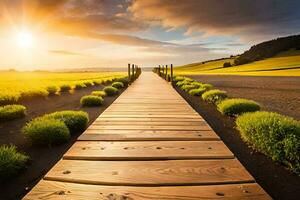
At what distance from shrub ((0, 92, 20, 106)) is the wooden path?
763 cm

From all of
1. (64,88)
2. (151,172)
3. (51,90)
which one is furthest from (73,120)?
(64,88)

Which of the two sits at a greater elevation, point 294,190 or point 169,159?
point 169,159

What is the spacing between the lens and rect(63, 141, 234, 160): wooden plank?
3.47 metres

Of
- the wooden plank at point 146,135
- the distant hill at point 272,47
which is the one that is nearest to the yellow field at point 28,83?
the wooden plank at point 146,135

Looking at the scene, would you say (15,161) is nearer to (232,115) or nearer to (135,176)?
(135,176)

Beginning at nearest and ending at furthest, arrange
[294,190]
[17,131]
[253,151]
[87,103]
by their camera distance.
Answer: [294,190]
[253,151]
[17,131]
[87,103]

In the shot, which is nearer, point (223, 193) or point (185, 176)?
point (223, 193)

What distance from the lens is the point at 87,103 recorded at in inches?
409

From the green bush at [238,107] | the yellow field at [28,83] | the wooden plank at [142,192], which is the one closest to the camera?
the wooden plank at [142,192]

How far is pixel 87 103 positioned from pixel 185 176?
802cm

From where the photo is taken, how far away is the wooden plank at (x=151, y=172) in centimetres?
275

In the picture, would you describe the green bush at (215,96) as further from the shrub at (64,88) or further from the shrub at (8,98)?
the shrub at (64,88)

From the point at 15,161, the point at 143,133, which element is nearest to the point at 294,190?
the point at 143,133

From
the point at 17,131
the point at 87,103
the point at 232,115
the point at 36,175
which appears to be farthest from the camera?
the point at 87,103
